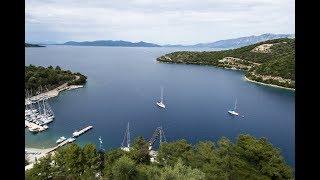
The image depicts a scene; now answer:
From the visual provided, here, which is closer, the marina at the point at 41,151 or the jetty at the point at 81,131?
the marina at the point at 41,151

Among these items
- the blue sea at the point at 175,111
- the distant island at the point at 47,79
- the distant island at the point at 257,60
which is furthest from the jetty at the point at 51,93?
the distant island at the point at 257,60

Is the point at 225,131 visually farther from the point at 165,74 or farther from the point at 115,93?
the point at 165,74

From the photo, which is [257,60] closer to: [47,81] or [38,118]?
[47,81]

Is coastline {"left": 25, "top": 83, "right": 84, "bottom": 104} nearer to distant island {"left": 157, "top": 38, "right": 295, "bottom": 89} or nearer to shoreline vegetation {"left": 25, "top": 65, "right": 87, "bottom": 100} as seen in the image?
shoreline vegetation {"left": 25, "top": 65, "right": 87, "bottom": 100}

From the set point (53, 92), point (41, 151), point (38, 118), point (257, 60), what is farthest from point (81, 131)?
point (257, 60)

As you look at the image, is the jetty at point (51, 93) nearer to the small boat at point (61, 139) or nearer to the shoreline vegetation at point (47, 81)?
the shoreline vegetation at point (47, 81)

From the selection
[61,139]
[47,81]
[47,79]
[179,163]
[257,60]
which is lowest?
[61,139]
